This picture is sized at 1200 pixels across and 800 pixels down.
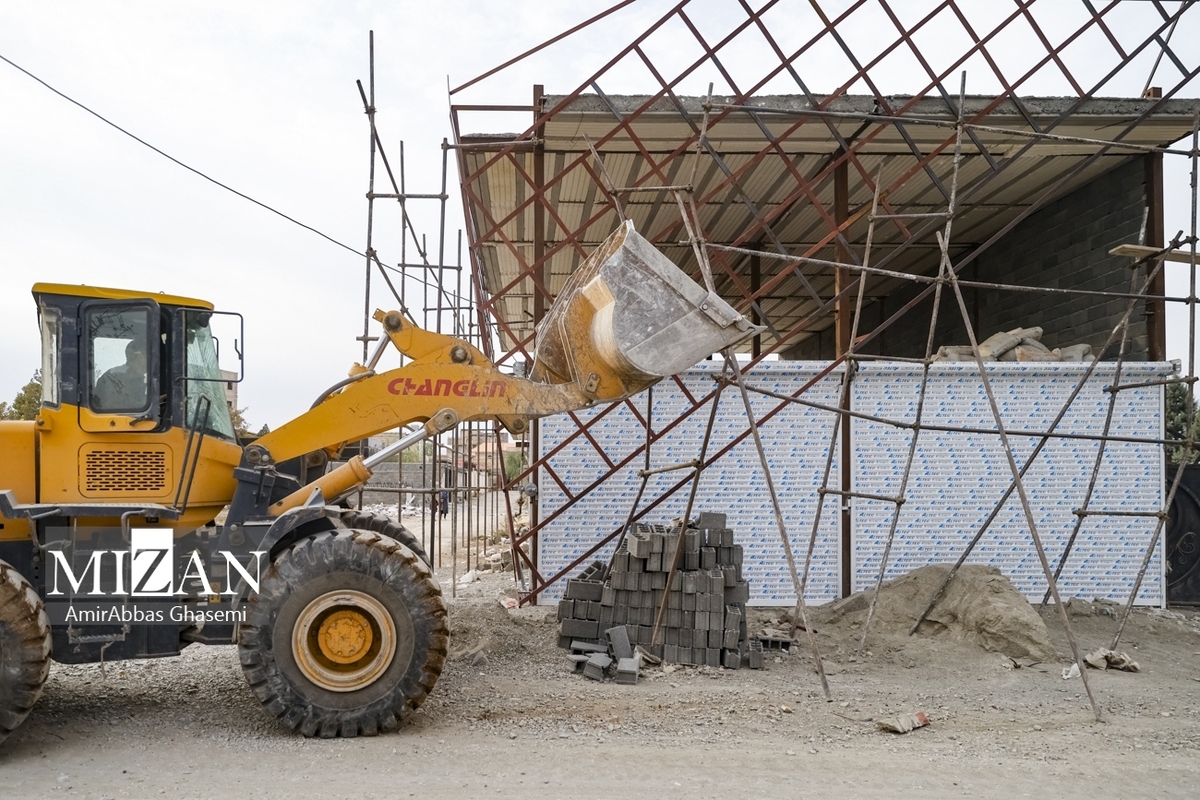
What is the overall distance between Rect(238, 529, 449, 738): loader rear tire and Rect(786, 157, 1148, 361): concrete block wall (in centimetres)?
1008

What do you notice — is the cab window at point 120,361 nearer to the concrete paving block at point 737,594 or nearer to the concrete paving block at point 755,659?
the concrete paving block at point 737,594

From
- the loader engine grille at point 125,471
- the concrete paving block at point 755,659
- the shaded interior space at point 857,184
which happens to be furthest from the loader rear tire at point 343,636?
the shaded interior space at point 857,184

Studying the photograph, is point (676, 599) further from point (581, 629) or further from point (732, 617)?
point (581, 629)

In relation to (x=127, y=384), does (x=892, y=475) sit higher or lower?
lower

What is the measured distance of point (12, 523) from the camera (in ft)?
22.1

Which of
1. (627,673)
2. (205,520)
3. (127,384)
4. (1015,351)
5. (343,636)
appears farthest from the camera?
(1015,351)

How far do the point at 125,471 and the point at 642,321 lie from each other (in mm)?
3889

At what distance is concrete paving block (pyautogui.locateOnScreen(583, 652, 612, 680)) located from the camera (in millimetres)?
8438

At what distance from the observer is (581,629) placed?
30.7 feet

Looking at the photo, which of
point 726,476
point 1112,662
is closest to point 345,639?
point 726,476

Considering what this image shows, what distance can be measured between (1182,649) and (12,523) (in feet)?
36.9

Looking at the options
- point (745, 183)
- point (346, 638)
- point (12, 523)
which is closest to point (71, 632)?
point (12, 523)

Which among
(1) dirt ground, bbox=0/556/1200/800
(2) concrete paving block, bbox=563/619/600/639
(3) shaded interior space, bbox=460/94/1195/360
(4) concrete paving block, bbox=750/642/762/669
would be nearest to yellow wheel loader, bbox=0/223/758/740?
(1) dirt ground, bbox=0/556/1200/800

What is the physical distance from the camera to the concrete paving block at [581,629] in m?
9.33
